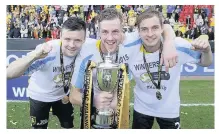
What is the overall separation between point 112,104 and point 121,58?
1.28ft

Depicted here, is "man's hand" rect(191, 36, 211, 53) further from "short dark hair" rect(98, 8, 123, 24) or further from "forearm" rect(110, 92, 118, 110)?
"forearm" rect(110, 92, 118, 110)

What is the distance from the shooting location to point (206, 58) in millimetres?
3760

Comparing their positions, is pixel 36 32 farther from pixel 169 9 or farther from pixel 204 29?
pixel 204 29

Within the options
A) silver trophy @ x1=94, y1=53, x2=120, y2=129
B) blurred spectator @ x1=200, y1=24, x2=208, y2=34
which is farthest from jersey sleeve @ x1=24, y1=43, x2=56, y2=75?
blurred spectator @ x1=200, y1=24, x2=208, y2=34

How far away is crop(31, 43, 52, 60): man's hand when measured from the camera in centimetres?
372

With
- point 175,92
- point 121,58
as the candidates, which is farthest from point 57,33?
point 175,92

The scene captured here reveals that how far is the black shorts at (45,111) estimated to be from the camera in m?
3.96

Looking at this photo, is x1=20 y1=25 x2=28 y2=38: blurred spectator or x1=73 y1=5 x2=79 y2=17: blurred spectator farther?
x1=20 y1=25 x2=28 y2=38: blurred spectator

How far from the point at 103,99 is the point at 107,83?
8.9 inches

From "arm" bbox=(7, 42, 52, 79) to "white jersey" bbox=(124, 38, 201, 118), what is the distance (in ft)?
2.25

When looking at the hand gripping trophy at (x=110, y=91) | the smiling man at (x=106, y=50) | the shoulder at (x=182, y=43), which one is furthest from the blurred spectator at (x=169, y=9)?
the hand gripping trophy at (x=110, y=91)

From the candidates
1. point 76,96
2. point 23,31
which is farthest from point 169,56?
point 23,31

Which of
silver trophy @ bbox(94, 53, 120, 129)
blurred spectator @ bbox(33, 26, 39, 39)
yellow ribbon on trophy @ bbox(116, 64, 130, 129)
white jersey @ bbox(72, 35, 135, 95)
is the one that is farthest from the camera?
blurred spectator @ bbox(33, 26, 39, 39)
